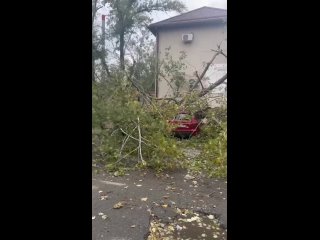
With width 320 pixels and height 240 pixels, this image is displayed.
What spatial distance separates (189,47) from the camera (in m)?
2.32

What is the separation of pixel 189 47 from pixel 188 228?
156 centimetres

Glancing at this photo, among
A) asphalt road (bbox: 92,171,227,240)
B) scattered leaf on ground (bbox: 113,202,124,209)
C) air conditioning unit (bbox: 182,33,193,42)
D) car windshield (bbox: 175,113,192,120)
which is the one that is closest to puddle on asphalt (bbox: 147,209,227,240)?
asphalt road (bbox: 92,171,227,240)

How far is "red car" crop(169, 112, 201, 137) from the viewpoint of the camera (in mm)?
2523

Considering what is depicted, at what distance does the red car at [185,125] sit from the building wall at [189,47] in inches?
12.1

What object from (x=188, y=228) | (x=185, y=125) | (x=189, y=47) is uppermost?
(x=189, y=47)

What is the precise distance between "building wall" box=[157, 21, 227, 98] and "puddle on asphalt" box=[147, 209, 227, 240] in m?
1.16

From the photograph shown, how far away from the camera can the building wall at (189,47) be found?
85.0 inches

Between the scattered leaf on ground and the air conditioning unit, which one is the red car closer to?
the air conditioning unit

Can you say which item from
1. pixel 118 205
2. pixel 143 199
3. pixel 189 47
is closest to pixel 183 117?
pixel 189 47

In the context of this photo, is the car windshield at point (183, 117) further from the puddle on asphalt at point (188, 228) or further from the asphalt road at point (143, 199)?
the puddle on asphalt at point (188, 228)

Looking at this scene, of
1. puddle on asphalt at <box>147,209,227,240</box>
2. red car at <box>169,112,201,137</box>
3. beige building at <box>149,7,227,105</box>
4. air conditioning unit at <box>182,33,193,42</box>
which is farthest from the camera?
red car at <box>169,112,201,137</box>

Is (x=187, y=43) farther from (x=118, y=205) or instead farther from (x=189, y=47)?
(x=118, y=205)
